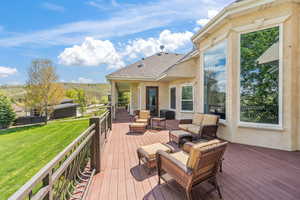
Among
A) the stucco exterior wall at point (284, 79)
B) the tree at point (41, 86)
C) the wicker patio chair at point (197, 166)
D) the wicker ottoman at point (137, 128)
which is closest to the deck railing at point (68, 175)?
the wicker patio chair at point (197, 166)

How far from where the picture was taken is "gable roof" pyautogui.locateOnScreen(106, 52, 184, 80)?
10505 millimetres

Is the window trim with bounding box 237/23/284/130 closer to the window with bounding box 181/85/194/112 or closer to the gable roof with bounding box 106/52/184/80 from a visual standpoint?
the window with bounding box 181/85/194/112

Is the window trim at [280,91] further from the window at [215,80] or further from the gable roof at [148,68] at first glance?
the gable roof at [148,68]

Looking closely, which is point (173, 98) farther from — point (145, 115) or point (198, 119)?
point (198, 119)

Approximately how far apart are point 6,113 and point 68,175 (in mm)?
21064

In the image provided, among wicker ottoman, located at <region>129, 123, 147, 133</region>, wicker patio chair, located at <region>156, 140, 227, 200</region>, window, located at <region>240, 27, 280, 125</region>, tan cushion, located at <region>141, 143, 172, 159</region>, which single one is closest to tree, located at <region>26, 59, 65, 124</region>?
→ wicker ottoman, located at <region>129, 123, 147, 133</region>

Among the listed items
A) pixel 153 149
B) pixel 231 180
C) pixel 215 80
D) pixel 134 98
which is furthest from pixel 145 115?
pixel 231 180

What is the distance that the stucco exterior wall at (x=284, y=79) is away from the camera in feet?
13.7

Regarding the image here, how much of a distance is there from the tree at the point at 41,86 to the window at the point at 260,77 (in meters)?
18.0

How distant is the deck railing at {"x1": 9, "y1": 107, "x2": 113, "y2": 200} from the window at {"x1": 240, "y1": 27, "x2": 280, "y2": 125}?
4.68 metres

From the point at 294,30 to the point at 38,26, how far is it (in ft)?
60.5

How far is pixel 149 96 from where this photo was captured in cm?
1139

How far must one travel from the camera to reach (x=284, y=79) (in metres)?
4.23

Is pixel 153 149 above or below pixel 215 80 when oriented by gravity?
below
